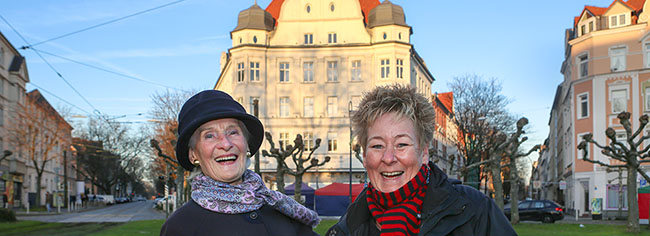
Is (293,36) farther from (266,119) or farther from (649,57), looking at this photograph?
(649,57)

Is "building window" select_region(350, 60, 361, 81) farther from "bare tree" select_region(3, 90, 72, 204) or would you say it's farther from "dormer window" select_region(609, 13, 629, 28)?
"bare tree" select_region(3, 90, 72, 204)

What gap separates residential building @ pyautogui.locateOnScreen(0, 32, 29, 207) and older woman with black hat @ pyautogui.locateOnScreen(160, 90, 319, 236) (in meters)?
58.0

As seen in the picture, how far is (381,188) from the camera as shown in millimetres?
3666

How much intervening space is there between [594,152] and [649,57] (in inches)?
325

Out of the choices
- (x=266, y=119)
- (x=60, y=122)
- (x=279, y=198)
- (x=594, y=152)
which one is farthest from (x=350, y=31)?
(x=279, y=198)

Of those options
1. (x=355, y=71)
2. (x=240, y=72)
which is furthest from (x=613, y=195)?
(x=240, y=72)

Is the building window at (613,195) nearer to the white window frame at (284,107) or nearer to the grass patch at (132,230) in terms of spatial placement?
the white window frame at (284,107)

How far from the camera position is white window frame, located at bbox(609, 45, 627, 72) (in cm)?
4856

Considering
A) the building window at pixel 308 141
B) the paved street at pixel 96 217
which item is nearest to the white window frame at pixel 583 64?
the building window at pixel 308 141

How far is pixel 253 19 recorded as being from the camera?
57062 mm

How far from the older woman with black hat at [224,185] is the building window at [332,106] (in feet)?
172

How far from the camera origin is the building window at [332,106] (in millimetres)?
56406

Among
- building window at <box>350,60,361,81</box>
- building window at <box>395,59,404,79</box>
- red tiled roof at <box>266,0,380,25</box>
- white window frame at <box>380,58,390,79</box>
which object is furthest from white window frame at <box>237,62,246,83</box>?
building window at <box>395,59,404,79</box>

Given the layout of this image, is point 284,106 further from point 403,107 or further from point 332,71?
point 403,107
